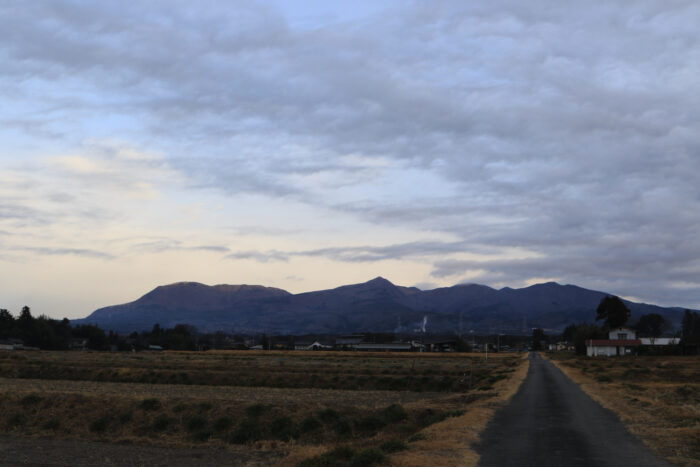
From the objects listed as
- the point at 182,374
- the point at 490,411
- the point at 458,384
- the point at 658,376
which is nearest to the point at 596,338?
the point at 658,376

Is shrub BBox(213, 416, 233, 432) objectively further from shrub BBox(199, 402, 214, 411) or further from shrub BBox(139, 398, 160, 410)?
shrub BBox(139, 398, 160, 410)

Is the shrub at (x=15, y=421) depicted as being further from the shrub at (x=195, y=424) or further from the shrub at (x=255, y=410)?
the shrub at (x=255, y=410)

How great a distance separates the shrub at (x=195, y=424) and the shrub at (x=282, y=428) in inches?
143

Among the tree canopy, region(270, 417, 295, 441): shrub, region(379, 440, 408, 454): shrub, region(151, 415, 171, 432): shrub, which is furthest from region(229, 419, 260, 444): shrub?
the tree canopy

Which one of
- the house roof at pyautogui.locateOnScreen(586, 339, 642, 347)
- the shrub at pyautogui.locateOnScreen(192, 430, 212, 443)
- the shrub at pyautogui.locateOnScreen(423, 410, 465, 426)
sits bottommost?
the shrub at pyautogui.locateOnScreen(192, 430, 212, 443)

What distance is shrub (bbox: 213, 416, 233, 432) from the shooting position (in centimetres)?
3114

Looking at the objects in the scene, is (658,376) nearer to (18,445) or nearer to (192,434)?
(192,434)

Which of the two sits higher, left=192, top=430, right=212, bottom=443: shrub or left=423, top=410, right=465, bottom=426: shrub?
left=423, top=410, right=465, bottom=426: shrub

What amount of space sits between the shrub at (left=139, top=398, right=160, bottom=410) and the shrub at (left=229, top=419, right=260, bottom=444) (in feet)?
21.9

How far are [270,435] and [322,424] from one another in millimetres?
2635

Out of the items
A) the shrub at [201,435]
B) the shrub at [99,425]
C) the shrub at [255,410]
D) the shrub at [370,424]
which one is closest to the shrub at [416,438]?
the shrub at [370,424]

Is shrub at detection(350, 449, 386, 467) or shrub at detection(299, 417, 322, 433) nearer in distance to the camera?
shrub at detection(350, 449, 386, 467)

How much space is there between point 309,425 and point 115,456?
916cm

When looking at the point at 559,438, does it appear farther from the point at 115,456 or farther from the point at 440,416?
the point at 115,456
